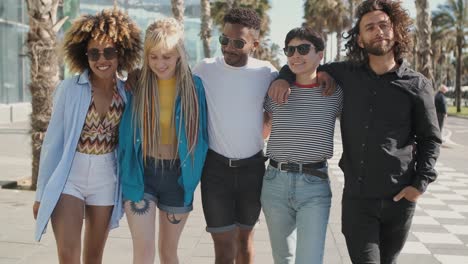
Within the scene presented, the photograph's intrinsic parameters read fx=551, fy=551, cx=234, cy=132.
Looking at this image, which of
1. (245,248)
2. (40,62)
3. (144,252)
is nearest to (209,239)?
(245,248)

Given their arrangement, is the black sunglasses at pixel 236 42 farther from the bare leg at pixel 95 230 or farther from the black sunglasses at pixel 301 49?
the bare leg at pixel 95 230

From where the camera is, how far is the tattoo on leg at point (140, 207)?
3531 millimetres

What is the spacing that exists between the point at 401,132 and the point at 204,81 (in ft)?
4.44

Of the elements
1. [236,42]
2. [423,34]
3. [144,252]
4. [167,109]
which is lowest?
[144,252]

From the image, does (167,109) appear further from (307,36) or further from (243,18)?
(307,36)

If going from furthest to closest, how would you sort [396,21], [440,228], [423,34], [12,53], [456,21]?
[456,21] < [12,53] < [423,34] < [440,228] < [396,21]

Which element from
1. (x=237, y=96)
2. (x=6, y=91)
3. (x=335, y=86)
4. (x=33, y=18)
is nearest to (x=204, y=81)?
(x=237, y=96)

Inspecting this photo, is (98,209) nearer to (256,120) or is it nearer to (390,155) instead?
(256,120)

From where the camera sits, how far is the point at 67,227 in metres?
3.32

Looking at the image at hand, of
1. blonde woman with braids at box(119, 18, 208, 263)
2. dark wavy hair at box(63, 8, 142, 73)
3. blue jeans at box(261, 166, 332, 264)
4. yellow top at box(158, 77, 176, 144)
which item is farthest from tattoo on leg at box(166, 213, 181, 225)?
dark wavy hair at box(63, 8, 142, 73)

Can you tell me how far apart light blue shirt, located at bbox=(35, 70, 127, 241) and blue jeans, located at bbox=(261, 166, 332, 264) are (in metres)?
1.26

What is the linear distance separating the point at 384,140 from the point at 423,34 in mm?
12356

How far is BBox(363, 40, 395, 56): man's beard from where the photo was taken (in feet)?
10.9

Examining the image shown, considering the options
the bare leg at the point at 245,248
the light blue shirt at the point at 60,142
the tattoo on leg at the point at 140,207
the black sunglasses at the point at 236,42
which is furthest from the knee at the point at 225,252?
the black sunglasses at the point at 236,42
